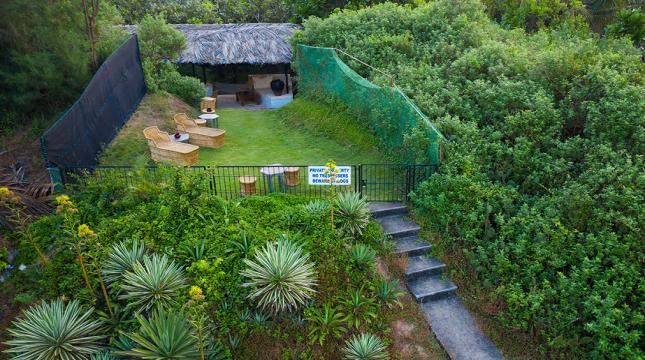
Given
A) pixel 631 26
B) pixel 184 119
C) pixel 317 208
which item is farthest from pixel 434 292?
pixel 631 26

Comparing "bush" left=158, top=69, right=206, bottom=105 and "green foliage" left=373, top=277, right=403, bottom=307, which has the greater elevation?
"bush" left=158, top=69, right=206, bottom=105

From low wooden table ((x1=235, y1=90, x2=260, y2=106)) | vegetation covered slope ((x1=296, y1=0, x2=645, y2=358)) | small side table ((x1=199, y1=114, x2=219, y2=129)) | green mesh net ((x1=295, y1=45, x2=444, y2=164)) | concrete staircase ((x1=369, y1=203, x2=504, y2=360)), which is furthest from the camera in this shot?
low wooden table ((x1=235, y1=90, x2=260, y2=106))

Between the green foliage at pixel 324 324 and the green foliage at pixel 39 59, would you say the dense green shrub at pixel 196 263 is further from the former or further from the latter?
the green foliage at pixel 39 59

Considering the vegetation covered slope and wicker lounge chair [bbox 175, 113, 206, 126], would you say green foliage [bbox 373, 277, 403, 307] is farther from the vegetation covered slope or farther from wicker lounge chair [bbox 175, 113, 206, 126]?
wicker lounge chair [bbox 175, 113, 206, 126]

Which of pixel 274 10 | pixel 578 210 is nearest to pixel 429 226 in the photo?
pixel 578 210

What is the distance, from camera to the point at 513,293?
726 cm

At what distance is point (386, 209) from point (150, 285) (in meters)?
4.94

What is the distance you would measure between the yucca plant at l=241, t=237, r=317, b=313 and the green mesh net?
3.90 meters

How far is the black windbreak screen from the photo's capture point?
9448 millimetres

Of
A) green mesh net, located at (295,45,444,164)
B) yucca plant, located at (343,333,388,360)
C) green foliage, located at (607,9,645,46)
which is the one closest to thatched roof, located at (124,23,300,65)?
green mesh net, located at (295,45,444,164)

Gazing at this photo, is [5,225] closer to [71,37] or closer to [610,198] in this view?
[71,37]

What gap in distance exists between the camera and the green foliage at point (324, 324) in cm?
715

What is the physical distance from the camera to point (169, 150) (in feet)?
38.9

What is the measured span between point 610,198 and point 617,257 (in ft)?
3.36
